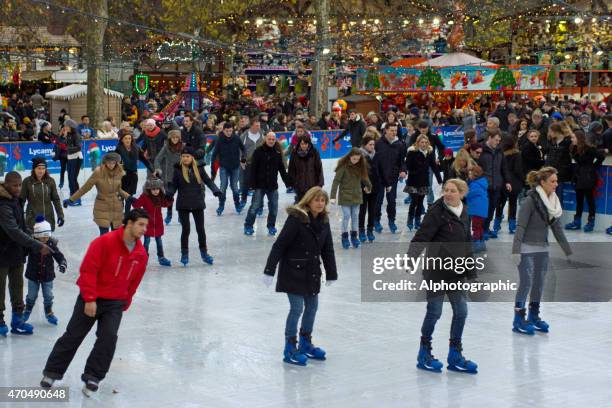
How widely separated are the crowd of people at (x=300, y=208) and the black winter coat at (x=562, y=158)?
0.6 inches

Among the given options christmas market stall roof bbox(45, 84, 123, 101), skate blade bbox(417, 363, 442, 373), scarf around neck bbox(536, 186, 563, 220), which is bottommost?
skate blade bbox(417, 363, 442, 373)

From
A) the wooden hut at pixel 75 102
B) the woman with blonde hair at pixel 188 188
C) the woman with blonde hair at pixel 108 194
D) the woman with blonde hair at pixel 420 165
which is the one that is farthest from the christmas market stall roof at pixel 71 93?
the woman with blonde hair at pixel 108 194

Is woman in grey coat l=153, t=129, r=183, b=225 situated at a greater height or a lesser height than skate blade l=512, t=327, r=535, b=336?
greater

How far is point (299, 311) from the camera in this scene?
26.0ft

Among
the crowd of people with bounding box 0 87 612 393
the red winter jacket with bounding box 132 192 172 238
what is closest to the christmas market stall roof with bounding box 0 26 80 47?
the crowd of people with bounding box 0 87 612 393

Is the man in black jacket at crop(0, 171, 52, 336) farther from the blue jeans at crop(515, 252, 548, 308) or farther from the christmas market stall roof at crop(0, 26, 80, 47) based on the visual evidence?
the christmas market stall roof at crop(0, 26, 80, 47)

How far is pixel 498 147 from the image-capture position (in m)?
13.8

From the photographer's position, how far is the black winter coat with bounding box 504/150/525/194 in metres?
14.2

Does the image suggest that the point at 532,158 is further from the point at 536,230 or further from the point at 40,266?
the point at 40,266

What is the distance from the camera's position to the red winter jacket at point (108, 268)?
6.91 metres

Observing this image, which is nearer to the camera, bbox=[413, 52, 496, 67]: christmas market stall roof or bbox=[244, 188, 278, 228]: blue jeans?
bbox=[244, 188, 278, 228]: blue jeans

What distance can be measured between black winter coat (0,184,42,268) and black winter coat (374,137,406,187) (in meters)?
6.22

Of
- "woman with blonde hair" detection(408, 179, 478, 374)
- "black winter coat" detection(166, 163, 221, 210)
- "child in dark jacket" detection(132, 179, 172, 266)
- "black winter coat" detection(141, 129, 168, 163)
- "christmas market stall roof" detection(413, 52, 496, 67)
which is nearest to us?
"woman with blonde hair" detection(408, 179, 478, 374)

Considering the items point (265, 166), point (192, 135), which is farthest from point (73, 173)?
point (265, 166)
